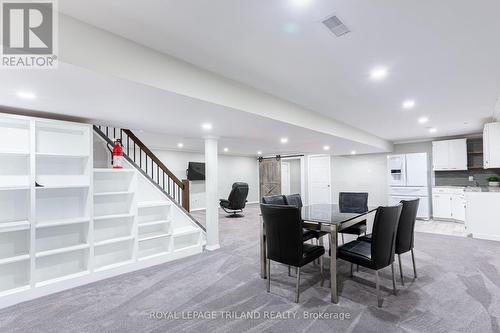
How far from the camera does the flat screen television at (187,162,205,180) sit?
837 cm

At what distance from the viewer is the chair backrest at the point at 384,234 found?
2426 millimetres

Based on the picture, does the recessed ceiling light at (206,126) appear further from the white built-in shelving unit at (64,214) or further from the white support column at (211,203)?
the white built-in shelving unit at (64,214)

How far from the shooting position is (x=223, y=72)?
7.89 ft

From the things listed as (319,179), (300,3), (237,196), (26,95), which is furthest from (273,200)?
(319,179)

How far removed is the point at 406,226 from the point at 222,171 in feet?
24.3

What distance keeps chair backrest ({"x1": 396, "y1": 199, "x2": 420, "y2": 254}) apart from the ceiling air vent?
202cm

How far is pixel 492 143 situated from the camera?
482 centimetres

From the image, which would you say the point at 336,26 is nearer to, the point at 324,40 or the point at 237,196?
the point at 324,40

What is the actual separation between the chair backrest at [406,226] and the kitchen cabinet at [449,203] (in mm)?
4562

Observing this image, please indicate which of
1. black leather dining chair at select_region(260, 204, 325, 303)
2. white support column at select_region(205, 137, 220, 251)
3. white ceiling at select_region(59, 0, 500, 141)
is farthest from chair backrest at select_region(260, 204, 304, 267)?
white support column at select_region(205, 137, 220, 251)

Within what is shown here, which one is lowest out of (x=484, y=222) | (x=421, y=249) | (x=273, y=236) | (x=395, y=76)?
(x=421, y=249)

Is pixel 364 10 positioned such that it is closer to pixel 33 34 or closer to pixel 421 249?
pixel 33 34

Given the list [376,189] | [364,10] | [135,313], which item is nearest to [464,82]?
[364,10]

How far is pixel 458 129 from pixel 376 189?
10.2 feet
